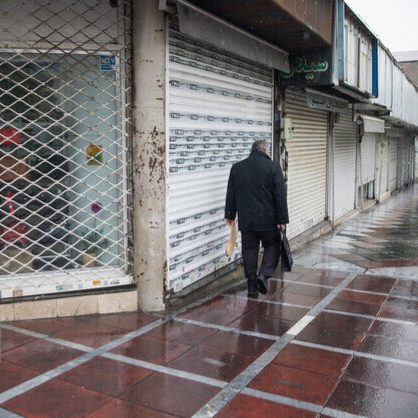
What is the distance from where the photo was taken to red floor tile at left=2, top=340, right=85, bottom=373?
13.2 ft

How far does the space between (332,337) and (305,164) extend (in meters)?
5.71

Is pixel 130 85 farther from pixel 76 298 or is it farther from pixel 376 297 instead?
pixel 376 297

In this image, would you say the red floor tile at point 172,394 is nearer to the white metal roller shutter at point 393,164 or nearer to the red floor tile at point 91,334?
the red floor tile at point 91,334

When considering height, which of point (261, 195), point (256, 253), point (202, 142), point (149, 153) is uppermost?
point (202, 142)

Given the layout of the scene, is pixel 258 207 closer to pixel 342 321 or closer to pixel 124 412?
pixel 342 321

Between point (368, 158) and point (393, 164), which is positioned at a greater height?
point (368, 158)

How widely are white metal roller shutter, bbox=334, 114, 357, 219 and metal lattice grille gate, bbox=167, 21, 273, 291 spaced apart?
574 cm

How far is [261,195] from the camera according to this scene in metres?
5.99

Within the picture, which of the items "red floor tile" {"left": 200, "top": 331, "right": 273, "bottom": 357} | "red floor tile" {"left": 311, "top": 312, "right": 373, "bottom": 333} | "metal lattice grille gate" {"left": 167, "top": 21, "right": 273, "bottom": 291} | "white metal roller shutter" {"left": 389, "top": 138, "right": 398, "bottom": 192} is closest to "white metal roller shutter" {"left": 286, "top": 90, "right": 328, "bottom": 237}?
"metal lattice grille gate" {"left": 167, "top": 21, "right": 273, "bottom": 291}

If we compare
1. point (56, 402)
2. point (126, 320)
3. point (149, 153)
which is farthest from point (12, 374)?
point (149, 153)

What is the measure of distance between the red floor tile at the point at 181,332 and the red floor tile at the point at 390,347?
1.45 metres

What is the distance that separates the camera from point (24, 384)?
3.69m

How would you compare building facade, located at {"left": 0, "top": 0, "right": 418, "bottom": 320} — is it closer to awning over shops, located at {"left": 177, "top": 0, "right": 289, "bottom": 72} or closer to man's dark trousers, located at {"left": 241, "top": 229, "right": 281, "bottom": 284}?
awning over shops, located at {"left": 177, "top": 0, "right": 289, "bottom": 72}

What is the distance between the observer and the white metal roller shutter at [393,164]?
76.7 ft
